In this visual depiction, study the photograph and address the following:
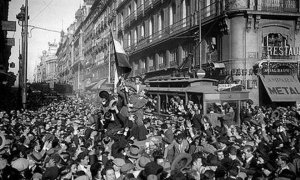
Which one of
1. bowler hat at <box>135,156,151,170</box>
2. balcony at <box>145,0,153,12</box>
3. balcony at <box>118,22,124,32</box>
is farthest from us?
balcony at <box>118,22,124,32</box>

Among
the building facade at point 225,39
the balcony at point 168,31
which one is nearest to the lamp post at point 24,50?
the building facade at point 225,39

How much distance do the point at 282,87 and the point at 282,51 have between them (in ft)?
7.84

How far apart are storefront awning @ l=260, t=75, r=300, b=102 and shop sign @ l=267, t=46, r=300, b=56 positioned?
1.48 metres

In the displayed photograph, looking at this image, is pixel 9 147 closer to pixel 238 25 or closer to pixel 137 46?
pixel 238 25

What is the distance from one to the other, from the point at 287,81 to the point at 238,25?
4940 mm

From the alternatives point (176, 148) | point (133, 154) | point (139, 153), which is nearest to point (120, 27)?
point (176, 148)

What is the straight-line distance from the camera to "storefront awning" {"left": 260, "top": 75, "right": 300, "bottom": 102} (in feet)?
69.3

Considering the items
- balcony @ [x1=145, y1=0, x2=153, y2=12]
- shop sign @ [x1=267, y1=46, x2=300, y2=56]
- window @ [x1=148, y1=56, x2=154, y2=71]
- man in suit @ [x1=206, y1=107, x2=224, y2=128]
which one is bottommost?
man in suit @ [x1=206, y1=107, x2=224, y2=128]

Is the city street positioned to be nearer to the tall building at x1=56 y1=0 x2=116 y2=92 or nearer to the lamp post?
the lamp post

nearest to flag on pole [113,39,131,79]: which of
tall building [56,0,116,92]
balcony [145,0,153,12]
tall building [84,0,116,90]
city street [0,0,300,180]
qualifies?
city street [0,0,300,180]

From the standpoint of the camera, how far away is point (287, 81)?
21859 mm

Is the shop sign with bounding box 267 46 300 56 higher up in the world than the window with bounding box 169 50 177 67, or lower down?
lower down

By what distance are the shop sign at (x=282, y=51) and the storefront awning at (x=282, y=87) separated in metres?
1.48

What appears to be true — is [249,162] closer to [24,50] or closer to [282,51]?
[282,51]
